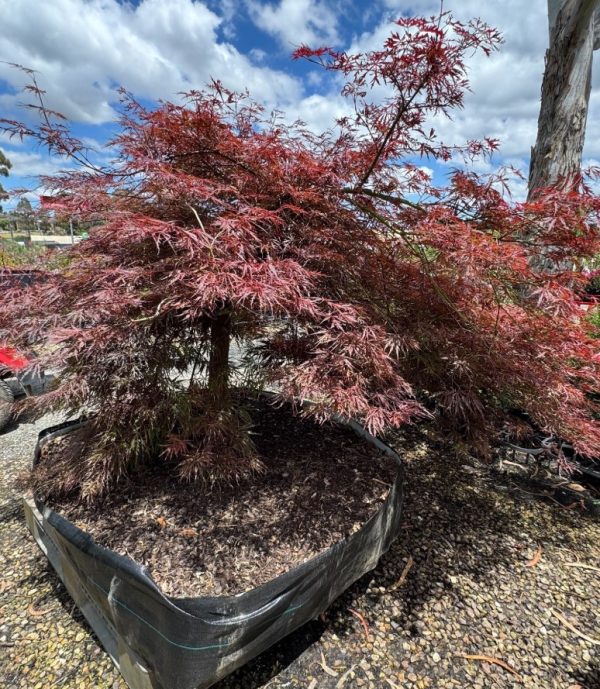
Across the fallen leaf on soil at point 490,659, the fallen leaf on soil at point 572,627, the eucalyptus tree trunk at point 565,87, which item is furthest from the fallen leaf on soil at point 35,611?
the eucalyptus tree trunk at point 565,87

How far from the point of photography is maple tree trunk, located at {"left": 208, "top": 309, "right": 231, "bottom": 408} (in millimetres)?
2070

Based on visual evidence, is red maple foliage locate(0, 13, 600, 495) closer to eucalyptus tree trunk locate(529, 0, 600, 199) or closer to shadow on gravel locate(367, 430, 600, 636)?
shadow on gravel locate(367, 430, 600, 636)

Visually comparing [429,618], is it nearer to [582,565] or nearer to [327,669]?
[327,669]

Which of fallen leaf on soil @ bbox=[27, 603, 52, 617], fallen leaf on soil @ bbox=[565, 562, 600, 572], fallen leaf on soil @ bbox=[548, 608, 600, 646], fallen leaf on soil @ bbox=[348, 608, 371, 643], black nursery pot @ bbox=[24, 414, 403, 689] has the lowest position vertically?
fallen leaf on soil @ bbox=[27, 603, 52, 617]

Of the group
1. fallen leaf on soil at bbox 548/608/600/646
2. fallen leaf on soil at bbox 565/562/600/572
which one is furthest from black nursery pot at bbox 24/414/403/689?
fallen leaf on soil at bbox 565/562/600/572

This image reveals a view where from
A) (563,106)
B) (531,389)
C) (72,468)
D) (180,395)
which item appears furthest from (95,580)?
(563,106)

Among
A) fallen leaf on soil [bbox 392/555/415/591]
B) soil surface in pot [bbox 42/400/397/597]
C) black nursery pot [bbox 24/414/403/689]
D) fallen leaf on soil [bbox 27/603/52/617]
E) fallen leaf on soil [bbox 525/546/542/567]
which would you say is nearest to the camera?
black nursery pot [bbox 24/414/403/689]

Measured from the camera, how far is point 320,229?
5.72 ft

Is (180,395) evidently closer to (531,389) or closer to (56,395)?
(56,395)

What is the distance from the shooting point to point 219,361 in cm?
213

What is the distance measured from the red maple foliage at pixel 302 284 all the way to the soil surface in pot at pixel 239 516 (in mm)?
160

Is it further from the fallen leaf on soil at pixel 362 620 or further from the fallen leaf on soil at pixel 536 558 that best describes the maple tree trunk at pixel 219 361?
the fallen leaf on soil at pixel 536 558

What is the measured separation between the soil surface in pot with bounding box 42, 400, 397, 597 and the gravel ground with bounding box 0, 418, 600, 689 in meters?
0.37

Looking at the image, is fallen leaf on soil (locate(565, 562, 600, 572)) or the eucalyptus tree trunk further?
the eucalyptus tree trunk
